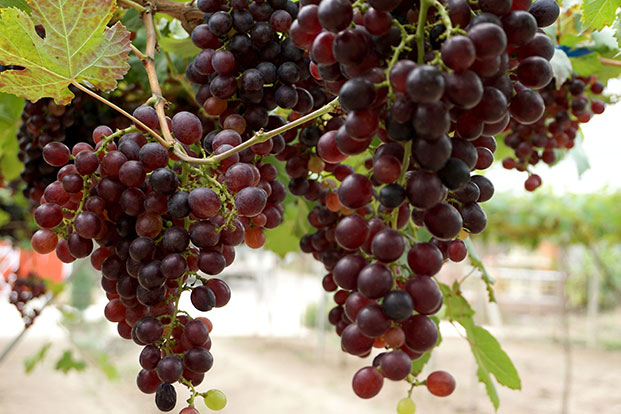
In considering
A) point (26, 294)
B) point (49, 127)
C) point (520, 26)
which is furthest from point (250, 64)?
point (26, 294)

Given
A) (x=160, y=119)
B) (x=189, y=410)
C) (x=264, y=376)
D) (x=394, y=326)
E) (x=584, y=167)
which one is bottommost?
(x=264, y=376)

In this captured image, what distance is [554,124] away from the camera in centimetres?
113

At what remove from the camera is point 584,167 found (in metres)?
1.51

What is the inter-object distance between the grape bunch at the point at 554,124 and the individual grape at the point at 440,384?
0.68m

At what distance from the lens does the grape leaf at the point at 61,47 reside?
1.87 feet

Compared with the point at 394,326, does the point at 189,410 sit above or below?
below

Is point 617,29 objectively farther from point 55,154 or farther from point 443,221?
point 55,154

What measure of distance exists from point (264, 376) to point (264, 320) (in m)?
4.45

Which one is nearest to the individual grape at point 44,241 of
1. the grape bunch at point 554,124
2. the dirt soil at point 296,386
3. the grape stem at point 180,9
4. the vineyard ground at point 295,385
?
the grape stem at point 180,9

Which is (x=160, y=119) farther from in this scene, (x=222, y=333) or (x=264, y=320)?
(x=264, y=320)

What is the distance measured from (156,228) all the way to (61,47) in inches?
9.3


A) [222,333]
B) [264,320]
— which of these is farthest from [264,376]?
[264,320]

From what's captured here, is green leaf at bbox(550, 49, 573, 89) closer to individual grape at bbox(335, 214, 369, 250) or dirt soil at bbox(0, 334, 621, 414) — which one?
individual grape at bbox(335, 214, 369, 250)

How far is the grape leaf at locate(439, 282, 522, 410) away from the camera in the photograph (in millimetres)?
901
